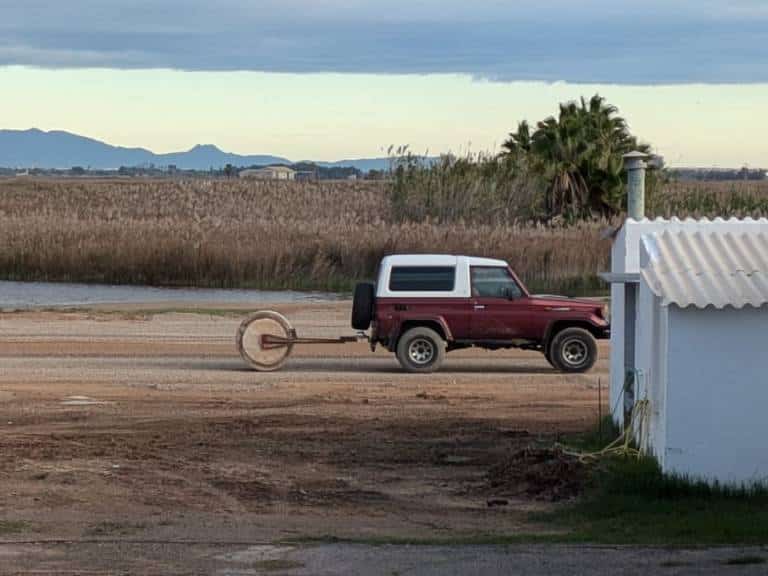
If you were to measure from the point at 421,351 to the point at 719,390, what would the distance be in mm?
10984

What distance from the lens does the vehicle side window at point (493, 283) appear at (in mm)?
24469

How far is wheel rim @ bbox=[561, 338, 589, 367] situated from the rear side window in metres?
2.09

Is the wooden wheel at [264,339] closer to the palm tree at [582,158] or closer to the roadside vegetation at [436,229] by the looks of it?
the roadside vegetation at [436,229]

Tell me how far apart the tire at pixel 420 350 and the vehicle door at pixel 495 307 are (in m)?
0.66

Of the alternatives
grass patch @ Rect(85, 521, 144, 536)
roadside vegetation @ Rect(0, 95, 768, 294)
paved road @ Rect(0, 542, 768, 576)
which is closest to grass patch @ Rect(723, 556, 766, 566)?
paved road @ Rect(0, 542, 768, 576)

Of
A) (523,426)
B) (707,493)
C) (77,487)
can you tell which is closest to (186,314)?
(523,426)

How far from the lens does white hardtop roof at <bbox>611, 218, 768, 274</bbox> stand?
16.3 meters

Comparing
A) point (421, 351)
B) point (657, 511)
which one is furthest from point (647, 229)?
point (421, 351)

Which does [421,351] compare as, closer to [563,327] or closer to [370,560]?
[563,327]

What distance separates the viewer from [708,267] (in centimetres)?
1481

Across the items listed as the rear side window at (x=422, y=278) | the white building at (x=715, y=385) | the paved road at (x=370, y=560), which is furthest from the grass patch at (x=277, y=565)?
the rear side window at (x=422, y=278)

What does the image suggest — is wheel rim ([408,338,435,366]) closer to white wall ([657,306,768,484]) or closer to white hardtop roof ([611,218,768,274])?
white hardtop roof ([611,218,768,274])

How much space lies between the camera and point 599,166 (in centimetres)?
5341

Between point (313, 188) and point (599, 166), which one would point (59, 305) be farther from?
point (313, 188)
